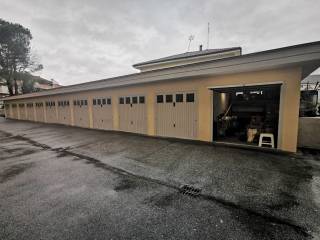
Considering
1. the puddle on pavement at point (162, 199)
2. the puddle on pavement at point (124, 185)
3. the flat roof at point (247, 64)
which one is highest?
the flat roof at point (247, 64)

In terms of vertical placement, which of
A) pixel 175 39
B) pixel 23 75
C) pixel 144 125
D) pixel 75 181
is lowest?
pixel 75 181

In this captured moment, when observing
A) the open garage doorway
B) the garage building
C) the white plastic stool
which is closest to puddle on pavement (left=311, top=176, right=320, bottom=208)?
the garage building

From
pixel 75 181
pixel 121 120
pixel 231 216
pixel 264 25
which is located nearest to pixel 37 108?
pixel 121 120

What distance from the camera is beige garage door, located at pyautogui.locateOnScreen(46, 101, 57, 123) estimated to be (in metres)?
14.8

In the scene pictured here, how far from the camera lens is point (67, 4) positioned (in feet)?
30.5

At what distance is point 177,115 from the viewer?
7195mm

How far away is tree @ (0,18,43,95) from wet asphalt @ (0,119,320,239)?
2760 centimetres

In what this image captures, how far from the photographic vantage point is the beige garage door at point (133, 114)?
330 inches

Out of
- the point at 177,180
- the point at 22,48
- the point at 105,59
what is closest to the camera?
the point at 177,180

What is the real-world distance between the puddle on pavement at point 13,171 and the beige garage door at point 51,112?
38.6 ft

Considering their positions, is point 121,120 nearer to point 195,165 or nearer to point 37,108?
point 195,165

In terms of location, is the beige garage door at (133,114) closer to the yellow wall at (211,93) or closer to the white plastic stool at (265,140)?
the yellow wall at (211,93)

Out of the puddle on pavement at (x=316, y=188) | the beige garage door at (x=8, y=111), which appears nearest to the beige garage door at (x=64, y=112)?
→ the puddle on pavement at (x=316, y=188)

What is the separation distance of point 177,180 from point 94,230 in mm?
1988
